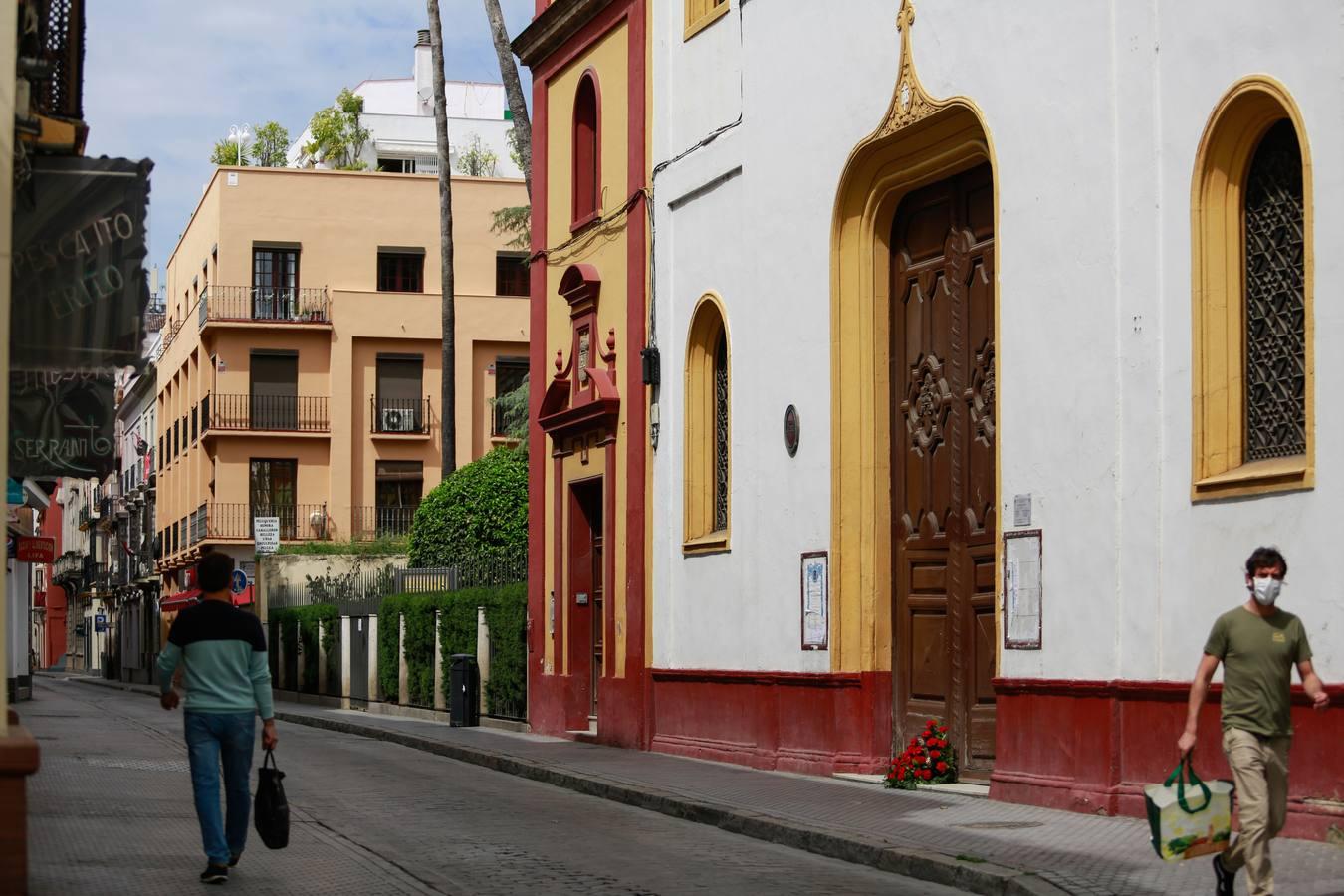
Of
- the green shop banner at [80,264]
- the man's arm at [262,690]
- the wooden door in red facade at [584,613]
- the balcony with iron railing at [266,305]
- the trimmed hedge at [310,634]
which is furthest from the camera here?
the balcony with iron railing at [266,305]

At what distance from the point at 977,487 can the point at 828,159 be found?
11.4 ft

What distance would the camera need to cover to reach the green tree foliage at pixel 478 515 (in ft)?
123

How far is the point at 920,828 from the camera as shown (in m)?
12.7

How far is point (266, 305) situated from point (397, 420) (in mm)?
5316

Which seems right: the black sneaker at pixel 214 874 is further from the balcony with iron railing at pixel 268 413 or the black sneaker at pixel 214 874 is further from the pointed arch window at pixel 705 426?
the balcony with iron railing at pixel 268 413

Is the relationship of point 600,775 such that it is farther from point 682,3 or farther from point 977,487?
point 682,3

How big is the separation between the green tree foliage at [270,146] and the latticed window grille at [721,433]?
168ft

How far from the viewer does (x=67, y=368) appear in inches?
379

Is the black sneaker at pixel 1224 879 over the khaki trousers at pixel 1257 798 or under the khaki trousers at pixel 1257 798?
under

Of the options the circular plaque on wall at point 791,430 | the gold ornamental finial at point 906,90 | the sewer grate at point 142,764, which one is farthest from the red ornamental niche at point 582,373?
the gold ornamental finial at point 906,90

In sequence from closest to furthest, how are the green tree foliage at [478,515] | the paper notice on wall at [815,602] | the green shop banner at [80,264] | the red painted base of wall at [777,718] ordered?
the green shop banner at [80,264]
the red painted base of wall at [777,718]
the paper notice on wall at [815,602]
the green tree foliage at [478,515]

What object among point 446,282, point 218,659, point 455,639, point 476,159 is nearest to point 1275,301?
point 218,659

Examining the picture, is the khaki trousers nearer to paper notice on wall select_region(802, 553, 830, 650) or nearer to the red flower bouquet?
the red flower bouquet

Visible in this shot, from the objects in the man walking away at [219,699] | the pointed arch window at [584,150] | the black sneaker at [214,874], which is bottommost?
the black sneaker at [214,874]
